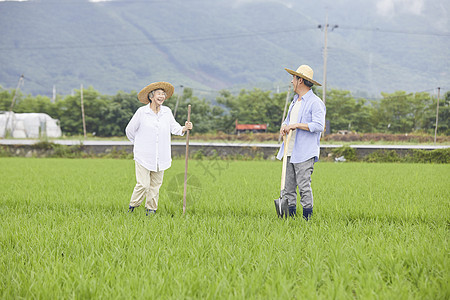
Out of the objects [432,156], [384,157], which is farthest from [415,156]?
[384,157]

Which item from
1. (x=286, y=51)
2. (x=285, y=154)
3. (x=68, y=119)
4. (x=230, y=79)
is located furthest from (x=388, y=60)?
(x=285, y=154)

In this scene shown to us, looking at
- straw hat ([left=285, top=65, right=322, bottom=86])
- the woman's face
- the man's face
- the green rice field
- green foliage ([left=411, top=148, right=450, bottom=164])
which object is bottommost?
the green rice field

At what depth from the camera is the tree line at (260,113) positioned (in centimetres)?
2139

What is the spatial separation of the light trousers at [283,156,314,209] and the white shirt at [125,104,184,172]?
117 centimetres

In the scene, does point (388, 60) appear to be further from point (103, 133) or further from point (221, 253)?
point (221, 253)

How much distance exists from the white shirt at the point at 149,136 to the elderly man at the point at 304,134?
1.15 m

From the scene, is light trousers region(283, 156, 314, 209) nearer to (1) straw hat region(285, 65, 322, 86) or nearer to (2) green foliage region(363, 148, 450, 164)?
(1) straw hat region(285, 65, 322, 86)

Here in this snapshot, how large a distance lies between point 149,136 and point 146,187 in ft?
1.67

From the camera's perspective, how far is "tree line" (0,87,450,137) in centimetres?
2139

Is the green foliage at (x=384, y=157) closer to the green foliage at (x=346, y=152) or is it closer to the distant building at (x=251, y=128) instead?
the green foliage at (x=346, y=152)

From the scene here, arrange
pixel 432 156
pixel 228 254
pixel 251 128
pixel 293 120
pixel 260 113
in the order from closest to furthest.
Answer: pixel 228 254 → pixel 293 120 → pixel 432 156 → pixel 251 128 → pixel 260 113

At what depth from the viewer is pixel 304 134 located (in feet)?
11.3

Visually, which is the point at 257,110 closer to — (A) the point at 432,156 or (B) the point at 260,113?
(B) the point at 260,113

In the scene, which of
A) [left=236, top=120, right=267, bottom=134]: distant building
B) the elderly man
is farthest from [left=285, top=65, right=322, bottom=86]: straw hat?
[left=236, top=120, right=267, bottom=134]: distant building
